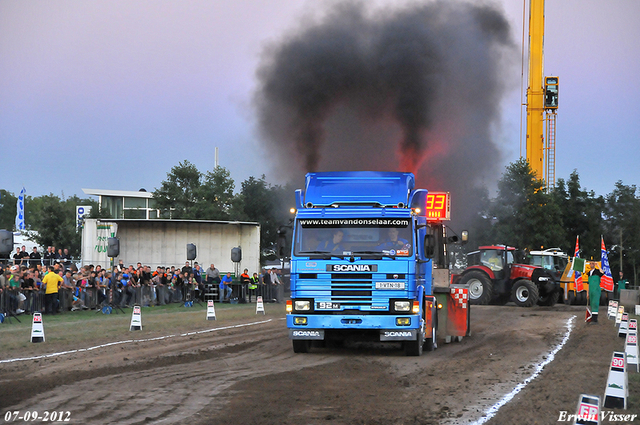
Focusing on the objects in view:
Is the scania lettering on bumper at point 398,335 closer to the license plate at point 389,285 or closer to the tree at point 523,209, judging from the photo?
the license plate at point 389,285

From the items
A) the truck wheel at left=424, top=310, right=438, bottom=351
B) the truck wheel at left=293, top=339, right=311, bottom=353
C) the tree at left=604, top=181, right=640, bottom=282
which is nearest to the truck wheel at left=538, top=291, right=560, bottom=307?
the truck wheel at left=424, top=310, right=438, bottom=351

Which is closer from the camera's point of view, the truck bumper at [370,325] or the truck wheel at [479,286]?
the truck bumper at [370,325]

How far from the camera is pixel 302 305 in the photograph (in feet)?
44.1

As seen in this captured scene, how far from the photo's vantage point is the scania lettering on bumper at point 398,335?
1324 cm

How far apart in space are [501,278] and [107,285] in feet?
54.1

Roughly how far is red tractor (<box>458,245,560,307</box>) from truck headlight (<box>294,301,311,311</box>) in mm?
19417

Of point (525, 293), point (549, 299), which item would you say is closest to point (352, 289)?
point (525, 293)

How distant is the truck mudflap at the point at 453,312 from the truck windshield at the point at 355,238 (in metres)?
3.56

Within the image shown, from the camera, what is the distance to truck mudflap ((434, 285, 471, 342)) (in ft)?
54.4

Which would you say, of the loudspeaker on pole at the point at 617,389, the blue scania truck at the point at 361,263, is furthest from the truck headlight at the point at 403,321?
the loudspeaker on pole at the point at 617,389

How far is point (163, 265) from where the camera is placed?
34.8 meters

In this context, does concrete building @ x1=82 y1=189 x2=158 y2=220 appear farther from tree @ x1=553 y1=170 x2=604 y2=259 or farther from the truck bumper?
the truck bumper

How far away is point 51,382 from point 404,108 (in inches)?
682

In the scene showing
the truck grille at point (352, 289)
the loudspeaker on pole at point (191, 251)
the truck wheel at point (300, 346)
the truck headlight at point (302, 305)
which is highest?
the loudspeaker on pole at point (191, 251)
